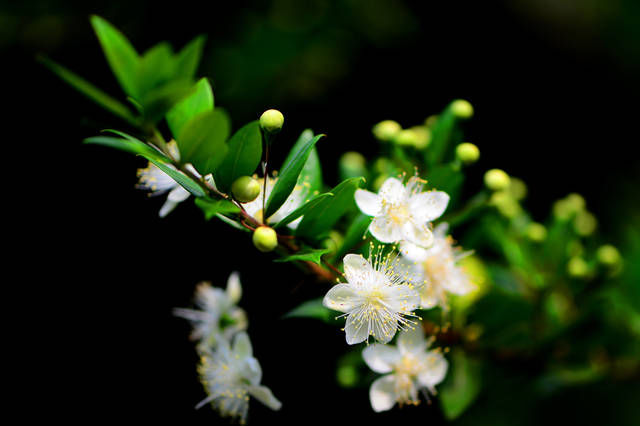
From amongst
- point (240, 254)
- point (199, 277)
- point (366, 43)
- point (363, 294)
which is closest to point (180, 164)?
point (363, 294)

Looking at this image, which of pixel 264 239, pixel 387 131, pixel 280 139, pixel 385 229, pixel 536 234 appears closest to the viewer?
pixel 264 239

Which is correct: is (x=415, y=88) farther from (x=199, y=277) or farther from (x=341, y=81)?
(x=199, y=277)

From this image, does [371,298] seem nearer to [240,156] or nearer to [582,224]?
[240,156]

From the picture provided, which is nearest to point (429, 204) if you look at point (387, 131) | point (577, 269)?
point (387, 131)

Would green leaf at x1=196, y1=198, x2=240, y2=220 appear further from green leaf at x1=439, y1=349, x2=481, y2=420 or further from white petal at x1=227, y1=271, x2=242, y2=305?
green leaf at x1=439, y1=349, x2=481, y2=420

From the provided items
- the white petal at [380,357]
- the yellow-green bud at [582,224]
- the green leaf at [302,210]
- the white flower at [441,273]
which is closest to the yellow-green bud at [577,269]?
the yellow-green bud at [582,224]

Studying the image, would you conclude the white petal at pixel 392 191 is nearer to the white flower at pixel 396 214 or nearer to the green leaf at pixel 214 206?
the white flower at pixel 396 214
